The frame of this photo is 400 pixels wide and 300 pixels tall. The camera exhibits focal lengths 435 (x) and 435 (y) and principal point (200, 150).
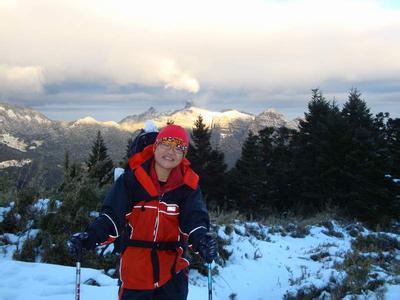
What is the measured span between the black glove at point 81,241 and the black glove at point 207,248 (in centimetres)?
86

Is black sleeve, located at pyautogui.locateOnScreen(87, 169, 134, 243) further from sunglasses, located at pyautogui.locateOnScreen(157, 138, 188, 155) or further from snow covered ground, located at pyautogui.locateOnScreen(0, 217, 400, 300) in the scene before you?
snow covered ground, located at pyautogui.locateOnScreen(0, 217, 400, 300)

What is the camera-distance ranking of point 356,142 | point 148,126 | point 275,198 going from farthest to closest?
point 275,198
point 356,142
point 148,126

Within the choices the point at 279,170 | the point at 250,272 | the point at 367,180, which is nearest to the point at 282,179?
the point at 279,170

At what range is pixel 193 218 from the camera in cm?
369

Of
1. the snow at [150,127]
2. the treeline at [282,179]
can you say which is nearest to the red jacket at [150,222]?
the snow at [150,127]

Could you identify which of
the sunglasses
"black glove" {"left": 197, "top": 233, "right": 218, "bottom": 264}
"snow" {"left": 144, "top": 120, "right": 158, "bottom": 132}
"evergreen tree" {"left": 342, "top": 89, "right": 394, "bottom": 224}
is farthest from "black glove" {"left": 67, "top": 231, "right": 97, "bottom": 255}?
"evergreen tree" {"left": 342, "top": 89, "right": 394, "bottom": 224}

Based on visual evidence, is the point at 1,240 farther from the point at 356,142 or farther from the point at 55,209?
the point at 356,142

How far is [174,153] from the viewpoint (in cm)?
388

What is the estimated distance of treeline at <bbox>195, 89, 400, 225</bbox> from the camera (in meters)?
20.0

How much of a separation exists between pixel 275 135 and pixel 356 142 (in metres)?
18.2

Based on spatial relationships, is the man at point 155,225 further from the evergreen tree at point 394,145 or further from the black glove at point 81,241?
the evergreen tree at point 394,145

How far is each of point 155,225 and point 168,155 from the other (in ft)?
2.08

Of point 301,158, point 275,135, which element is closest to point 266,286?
point 301,158

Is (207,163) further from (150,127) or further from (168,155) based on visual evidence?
A: (168,155)
